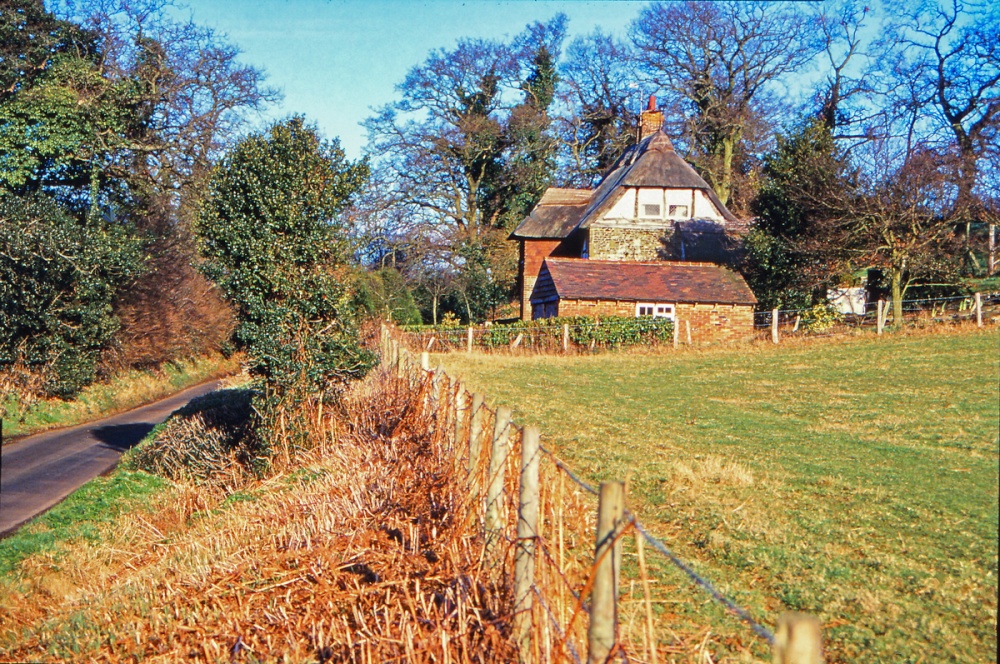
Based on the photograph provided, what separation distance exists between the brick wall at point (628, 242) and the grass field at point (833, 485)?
66.6 ft

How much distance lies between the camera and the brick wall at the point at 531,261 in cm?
4428

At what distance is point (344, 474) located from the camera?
9.74m

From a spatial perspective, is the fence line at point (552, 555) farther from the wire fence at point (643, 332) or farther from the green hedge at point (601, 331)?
the green hedge at point (601, 331)

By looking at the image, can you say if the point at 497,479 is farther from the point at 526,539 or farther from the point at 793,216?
the point at 793,216

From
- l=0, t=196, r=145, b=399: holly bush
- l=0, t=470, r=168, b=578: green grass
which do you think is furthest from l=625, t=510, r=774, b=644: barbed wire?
l=0, t=196, r=145, b=399: holly bush

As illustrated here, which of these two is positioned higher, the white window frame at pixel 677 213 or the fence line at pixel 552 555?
the white window frame at pixel 677 213

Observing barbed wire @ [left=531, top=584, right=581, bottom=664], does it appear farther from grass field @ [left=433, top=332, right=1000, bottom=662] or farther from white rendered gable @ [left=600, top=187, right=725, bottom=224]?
white rendered gable @ [left=600, top=187, right=725, bottom=224]

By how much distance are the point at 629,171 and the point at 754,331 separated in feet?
34.4

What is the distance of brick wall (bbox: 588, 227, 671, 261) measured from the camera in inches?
Result: 1542

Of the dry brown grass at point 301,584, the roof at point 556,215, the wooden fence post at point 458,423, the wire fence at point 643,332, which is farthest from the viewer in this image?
the roof at point 556,215

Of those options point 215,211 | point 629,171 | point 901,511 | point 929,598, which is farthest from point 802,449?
point 629,171

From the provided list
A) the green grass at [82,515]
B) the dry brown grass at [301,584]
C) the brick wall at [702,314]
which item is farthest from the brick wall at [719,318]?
the dry brown grass at [301,584]

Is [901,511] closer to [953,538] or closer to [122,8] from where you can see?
[953,538]

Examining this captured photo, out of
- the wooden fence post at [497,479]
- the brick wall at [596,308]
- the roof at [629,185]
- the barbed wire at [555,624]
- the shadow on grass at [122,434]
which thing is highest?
the roof at [629,185]
